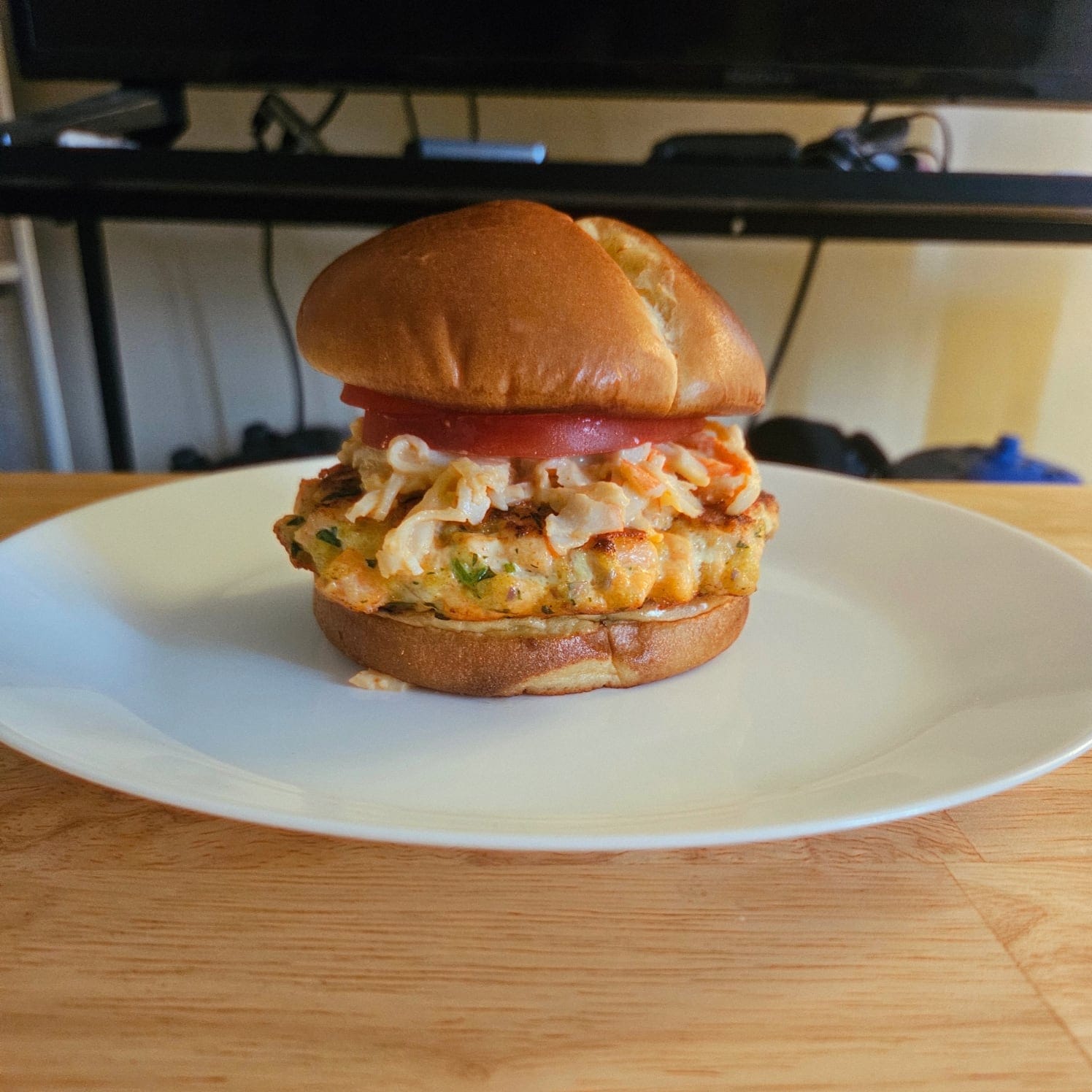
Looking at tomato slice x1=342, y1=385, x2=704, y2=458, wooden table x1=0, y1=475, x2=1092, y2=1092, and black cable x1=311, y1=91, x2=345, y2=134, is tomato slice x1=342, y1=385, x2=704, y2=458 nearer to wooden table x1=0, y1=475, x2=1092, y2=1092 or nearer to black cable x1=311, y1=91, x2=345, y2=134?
wooden table x1=0, y1=475, x2=1092, y2=1092

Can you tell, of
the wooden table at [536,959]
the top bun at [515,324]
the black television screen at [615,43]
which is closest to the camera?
the wooden table at [536,959]

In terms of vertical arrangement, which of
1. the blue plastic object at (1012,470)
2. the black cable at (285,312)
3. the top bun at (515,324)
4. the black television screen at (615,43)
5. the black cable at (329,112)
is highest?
the black television screen at (615,43)

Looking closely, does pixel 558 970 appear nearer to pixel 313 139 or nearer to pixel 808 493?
pixel 808 493

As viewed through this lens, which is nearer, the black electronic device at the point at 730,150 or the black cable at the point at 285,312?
the black electronic device at the point at 730,150

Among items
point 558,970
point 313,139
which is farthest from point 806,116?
point 558,970

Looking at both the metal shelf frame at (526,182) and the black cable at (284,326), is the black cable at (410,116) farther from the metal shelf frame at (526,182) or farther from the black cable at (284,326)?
the metal shelf frame at (526,182)

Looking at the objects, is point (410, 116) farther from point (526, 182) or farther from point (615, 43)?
point (526, 182)

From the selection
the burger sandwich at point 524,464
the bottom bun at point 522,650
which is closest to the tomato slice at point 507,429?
the burger sandwich at point 524,464

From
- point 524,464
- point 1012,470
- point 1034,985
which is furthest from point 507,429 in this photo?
point 1012,470
